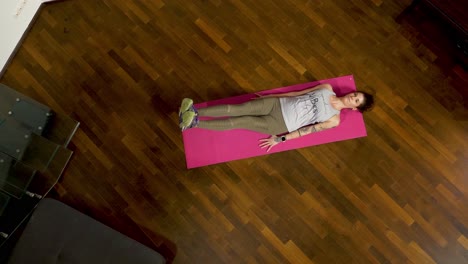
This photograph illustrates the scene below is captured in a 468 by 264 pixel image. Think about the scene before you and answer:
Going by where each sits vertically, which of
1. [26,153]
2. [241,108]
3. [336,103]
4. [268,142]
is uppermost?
[26,153]

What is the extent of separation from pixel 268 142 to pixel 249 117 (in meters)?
0.25

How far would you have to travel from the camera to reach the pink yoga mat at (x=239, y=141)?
2666mm

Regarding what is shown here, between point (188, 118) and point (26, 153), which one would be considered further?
point (26, 153)

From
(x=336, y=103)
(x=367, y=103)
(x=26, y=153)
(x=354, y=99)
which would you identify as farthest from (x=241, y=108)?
(x=26, y=153)

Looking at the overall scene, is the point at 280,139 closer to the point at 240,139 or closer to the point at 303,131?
the point at 303,131

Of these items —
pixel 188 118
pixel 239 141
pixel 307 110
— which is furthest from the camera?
pixel 239 141

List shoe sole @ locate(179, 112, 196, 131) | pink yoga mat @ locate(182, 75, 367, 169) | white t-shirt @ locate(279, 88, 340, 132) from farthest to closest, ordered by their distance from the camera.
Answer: pink yoga mat @ locate(182, 75, 367, 169) → white t-shirt @ locate(279, 88, 340, 132) → shoe sole @ locate(179, 112, 196, 131)

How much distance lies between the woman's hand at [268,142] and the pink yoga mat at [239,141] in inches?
1.3

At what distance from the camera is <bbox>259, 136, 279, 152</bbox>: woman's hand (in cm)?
259

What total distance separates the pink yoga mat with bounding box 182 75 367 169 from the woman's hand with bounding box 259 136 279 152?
1.3 inches

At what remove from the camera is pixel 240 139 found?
8.80 ft

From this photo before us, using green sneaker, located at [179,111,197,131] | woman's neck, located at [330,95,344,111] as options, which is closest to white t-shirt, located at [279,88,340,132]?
woman's neck, located at [330,95,344,111]

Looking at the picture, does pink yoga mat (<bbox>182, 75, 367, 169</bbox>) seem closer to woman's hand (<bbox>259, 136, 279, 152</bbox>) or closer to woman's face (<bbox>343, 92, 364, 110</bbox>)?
woman's hand (<bbox>259, 136, 279, 152</bbox>)

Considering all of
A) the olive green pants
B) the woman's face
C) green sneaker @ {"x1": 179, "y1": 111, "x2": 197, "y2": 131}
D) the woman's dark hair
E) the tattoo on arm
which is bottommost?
the tattoo on arm
